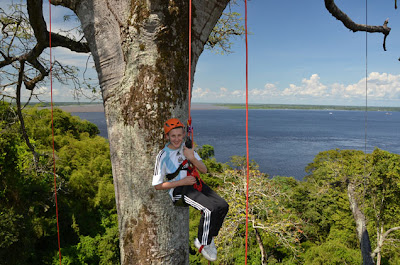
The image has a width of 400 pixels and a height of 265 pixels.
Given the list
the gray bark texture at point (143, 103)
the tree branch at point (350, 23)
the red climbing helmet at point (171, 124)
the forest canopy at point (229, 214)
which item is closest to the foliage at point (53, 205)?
the forest canopy at point (229, 214)

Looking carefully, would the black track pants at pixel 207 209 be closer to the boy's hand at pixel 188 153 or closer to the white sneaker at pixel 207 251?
the white sneaker at pixel 207 251

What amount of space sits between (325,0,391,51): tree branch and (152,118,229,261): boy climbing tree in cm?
280

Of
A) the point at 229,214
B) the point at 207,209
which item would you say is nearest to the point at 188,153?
the point at 207,209

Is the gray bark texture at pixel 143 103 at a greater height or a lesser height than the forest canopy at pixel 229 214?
greater

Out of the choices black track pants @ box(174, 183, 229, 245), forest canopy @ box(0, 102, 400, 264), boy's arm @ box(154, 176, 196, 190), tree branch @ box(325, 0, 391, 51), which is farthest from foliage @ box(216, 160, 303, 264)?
boy's arm @ box(154, 176, 196, 190)

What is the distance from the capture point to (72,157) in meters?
28.8

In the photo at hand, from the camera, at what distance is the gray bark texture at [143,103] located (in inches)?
85.8

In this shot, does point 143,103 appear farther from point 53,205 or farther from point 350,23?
point 53,205

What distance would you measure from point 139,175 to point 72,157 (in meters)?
29.5

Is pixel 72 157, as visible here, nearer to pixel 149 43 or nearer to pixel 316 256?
pixel 316 256

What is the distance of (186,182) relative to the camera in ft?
7.80

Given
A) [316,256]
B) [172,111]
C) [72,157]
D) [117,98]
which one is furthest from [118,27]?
[72,157]

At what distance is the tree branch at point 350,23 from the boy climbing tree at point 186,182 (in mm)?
2802

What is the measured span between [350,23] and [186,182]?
10.9ft
